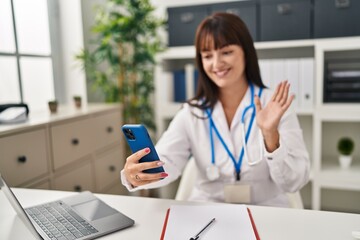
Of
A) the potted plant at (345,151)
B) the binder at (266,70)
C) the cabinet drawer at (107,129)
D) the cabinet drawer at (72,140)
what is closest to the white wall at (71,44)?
the cabinet drawer at (107,129)

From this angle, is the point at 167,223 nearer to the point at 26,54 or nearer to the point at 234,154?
the point at 234,154

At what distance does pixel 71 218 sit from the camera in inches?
37.7

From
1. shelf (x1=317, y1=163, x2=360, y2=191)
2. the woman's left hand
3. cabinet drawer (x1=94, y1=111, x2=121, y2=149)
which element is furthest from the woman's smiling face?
shelf (x1=317, y1=163, x2=360, y2=191)

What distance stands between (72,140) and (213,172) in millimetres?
887

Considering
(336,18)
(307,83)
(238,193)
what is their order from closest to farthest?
(238,193) < (336,18) < (307,83)

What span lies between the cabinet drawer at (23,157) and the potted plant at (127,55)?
3.36ft

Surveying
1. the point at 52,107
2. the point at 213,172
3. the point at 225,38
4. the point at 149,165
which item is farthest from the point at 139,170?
the point at 52,107

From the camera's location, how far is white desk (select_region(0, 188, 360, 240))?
0.85 metres

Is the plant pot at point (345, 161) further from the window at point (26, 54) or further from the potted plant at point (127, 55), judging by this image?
the window at point (26, 54)

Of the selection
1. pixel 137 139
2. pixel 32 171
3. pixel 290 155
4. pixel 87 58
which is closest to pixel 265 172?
pixel 290 155

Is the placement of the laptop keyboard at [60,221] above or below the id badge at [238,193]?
above

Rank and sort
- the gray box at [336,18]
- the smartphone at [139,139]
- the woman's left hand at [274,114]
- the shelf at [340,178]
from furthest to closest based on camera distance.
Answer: the shelf at [340,178]
the gray box at [336,18]
the woman's left hand at [274,114]
the smartphone at [139,139]

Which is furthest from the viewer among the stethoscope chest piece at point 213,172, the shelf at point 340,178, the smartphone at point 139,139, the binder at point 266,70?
the binder at point 266,70

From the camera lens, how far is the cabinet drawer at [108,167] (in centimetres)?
217
